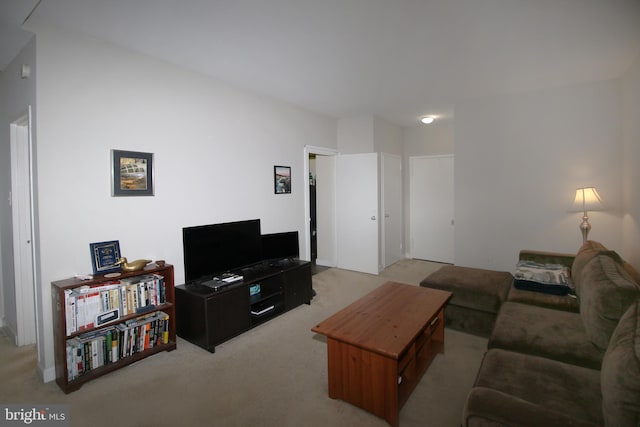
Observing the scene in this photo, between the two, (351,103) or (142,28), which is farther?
(351,103)

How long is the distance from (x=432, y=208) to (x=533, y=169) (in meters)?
2.07

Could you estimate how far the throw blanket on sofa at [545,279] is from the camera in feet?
9.14

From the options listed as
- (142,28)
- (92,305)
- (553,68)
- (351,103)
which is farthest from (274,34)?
(553,68)

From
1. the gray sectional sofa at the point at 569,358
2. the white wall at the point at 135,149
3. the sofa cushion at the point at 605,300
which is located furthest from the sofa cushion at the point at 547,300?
the white wall at the point at 135,149

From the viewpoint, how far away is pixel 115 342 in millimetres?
2488

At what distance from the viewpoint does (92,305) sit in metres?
2.34

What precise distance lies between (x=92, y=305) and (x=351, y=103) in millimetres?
Result: 3855

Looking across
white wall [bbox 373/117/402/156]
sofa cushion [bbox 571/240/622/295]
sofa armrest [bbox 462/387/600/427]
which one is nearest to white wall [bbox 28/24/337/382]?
white wall [bbox 373/117/402/156]

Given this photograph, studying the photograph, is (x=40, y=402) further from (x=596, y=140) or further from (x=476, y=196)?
(x=596, y=140)

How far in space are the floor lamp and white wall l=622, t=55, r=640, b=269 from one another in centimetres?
27

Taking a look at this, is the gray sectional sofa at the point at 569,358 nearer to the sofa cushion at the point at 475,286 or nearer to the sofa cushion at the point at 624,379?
the sofa cushion at the point at 624,379

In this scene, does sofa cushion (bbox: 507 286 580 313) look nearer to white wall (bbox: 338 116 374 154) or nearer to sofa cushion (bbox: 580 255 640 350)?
sofa cushion (bbox: 580 255 640 350)

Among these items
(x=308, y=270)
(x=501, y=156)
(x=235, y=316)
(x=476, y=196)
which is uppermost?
(x=501, y=156)

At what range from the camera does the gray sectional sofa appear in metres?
1.20
